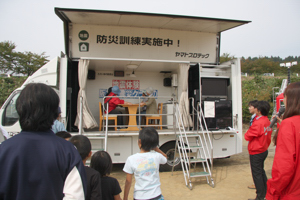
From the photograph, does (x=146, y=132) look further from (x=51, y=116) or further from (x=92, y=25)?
(x=92, y=25)

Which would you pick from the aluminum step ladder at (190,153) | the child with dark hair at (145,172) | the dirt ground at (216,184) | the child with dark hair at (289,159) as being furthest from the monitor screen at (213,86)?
the child with dark hair at (289,159)

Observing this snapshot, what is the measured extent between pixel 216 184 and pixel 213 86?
2584 mm

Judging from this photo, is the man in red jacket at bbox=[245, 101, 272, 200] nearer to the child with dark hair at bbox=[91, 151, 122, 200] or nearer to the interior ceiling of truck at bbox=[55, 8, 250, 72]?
the interior ceiling of truck at bbox=[55, 8, 250, 72]

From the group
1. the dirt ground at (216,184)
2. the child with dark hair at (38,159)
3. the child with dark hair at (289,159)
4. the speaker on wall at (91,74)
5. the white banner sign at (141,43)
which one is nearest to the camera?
the child with dark hair at (38,159)

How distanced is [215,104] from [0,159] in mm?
5261

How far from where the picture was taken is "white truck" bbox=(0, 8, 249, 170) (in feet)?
17.0

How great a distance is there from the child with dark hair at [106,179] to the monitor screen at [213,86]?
455cm

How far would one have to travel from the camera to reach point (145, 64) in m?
6.24

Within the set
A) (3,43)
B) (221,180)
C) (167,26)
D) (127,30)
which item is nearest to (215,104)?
(221,180)

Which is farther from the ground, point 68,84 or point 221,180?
point 68,84

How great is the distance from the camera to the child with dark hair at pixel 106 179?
1.94 metres

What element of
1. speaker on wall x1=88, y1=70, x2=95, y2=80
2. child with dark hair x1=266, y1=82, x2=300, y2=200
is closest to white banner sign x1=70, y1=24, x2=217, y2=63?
speaker on wall x1=88, y1=70, x2=95, y2=80

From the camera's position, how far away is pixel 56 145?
3.90 feet

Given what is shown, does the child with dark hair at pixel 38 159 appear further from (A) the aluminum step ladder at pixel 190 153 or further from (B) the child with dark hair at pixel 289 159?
(A) the aluminum step ladder at pixel 190 153
